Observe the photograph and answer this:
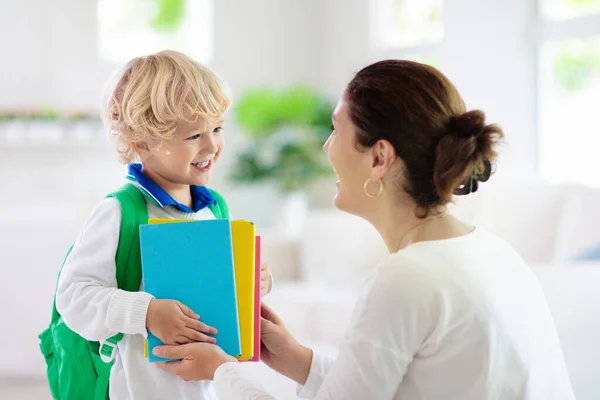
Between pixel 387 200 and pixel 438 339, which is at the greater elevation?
pixel 387 200

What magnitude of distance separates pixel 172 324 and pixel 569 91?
352 cm

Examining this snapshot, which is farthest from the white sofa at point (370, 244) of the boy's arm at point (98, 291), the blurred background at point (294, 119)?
the boy's arm at point (98, 291)

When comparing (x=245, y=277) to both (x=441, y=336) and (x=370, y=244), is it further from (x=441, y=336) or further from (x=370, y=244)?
(x=370, y=244)

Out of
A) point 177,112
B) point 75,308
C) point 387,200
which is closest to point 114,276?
point 75,308

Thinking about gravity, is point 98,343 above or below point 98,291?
below

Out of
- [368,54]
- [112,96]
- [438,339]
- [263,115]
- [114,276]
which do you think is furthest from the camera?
[368,54]

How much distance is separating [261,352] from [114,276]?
13.7 inches

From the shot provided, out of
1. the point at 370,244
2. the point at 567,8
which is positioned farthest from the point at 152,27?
the point at 567,8

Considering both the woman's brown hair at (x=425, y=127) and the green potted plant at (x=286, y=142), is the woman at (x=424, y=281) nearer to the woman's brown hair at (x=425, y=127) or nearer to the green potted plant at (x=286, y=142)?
the woman's brown hair at (x=425, y=127)

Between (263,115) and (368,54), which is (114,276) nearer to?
(263,115)

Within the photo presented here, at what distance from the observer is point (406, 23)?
5434mm

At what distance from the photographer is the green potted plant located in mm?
5145

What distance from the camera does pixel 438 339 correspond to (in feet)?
3.93

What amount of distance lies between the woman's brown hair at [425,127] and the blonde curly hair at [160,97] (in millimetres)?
369
